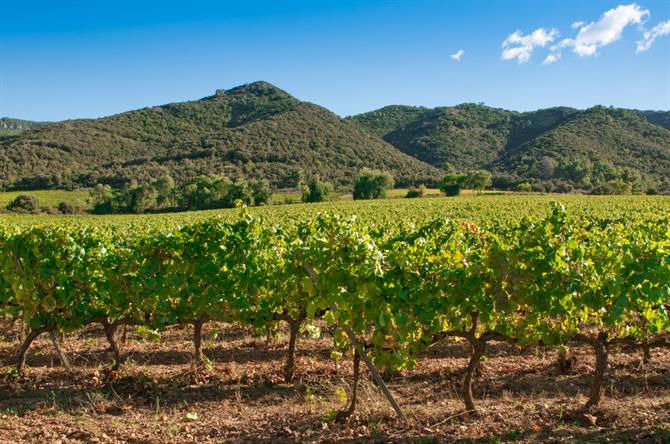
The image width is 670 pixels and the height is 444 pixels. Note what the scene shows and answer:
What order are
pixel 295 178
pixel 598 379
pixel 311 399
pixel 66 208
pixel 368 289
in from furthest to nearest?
pixel 295 178 → pixel 66 208 → pixel 311 399 → pixel 598 379 → pixel 368 289

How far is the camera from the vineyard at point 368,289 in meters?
4.79

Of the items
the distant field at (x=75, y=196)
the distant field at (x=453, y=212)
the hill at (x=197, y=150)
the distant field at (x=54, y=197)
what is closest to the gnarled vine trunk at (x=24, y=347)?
the distant field at (x=453, y=212)

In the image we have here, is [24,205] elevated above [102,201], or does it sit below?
below

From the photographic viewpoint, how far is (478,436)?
15.1 ft

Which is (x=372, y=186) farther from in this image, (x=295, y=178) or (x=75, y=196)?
(x=75, y=196)

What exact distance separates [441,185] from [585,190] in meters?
21.1

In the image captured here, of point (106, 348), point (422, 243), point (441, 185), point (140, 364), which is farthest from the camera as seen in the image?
point (441, 185)

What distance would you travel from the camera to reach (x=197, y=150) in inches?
4050

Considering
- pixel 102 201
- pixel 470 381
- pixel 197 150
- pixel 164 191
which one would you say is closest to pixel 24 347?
pixel 470 381

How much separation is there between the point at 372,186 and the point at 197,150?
5068 centimetres

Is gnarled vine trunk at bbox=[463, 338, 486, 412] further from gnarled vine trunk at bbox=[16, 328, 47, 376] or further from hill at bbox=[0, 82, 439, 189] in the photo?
hill at bbox=[0, 82, 439, 189]

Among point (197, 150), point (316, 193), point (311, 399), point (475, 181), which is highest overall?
point (197, 150)

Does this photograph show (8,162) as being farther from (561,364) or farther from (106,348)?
(561,364)

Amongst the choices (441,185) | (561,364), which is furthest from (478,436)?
(441,185)
